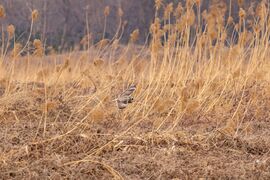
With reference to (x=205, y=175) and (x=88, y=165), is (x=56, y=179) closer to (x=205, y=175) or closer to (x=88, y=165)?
(x=88, y=165)

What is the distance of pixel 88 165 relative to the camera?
95.0 inches

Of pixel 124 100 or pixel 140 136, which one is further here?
pixel 124 100

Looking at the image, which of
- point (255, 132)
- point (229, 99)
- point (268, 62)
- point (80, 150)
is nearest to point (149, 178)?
point (80, 150)

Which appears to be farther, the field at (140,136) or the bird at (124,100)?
the bird at (124,100)

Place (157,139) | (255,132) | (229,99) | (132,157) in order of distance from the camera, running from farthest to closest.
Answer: (229,99) < (255,132) < (157,139) < (132,157)

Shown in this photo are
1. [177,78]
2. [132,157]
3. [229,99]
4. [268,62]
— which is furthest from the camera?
[268,62]

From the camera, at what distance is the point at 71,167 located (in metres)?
2.40

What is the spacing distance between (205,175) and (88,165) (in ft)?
1.54

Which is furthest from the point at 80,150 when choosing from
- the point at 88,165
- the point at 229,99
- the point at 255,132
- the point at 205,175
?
the point at 229,99

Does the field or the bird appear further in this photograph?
the bird

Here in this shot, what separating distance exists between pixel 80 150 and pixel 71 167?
0.22 meters

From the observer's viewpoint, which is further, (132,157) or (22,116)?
(22,116)

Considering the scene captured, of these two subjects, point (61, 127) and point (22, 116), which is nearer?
point (61, 127)

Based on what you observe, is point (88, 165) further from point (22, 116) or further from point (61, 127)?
point (22, 116)
